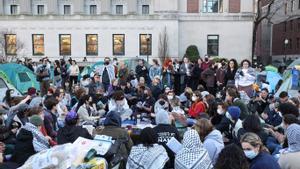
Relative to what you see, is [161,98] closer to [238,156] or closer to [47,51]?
[238,156]

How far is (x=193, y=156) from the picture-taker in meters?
5.25

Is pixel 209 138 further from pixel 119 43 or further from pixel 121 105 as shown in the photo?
pixel 119 43

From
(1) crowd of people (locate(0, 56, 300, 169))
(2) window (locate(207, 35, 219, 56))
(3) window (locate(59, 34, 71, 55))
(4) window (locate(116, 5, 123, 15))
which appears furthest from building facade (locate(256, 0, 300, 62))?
(1) crowd of people (locate(0, 56, 300, 169))

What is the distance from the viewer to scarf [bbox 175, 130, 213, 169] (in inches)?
206

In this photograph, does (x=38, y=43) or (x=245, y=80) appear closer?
(x=245, y=80)

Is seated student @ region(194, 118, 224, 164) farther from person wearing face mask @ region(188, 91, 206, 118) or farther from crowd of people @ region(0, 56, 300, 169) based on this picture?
person wearing face mask @ region(188, 91, 206, 118)

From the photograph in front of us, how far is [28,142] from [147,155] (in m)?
2.21

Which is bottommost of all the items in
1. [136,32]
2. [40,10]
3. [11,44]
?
[11,44]

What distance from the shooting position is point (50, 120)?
8.41m

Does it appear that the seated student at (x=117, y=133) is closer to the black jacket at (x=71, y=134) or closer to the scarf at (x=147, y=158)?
the black jacket at (x=71, y=134)

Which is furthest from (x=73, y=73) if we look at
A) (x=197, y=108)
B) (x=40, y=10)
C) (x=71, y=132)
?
(x=40, y=10)

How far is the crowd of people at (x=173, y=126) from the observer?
5.12m

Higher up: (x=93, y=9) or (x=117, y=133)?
(x=93, y=9)

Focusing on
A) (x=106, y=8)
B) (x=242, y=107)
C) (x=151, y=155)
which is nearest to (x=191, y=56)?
(x=106, y=8)
